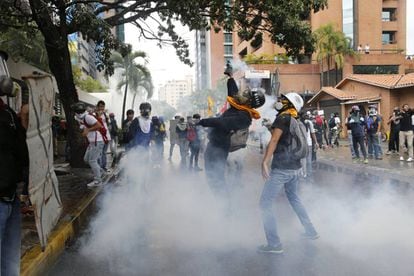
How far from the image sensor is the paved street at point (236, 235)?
4184 mm

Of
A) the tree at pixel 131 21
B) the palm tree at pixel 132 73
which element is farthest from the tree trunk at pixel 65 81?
the palm tree at pixel 132 73

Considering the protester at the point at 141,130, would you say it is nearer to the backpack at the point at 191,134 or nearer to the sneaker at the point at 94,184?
the sneaker at the point at 94,184

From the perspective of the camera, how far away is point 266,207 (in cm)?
461

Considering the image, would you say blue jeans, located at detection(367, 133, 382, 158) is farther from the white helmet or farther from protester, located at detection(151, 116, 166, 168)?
the white helmet

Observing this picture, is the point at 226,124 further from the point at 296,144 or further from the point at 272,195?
the point at 272,195

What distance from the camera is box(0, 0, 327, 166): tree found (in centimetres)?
945

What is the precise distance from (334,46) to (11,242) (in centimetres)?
3538

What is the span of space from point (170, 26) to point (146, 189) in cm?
592

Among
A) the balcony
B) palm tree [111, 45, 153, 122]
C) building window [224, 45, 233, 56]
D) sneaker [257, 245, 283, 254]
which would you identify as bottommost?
sneaker [257, 245, 283, 254]

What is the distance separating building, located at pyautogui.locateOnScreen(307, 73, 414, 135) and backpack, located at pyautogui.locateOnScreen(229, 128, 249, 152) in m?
18.6

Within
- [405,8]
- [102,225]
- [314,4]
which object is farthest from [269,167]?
[405,8]

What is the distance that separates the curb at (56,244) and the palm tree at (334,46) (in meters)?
31.3

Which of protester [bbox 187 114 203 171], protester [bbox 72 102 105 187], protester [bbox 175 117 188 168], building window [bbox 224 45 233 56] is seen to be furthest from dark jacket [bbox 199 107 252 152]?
building window [bbox 224 45 233 56]

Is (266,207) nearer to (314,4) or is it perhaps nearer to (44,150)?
(44,150)
